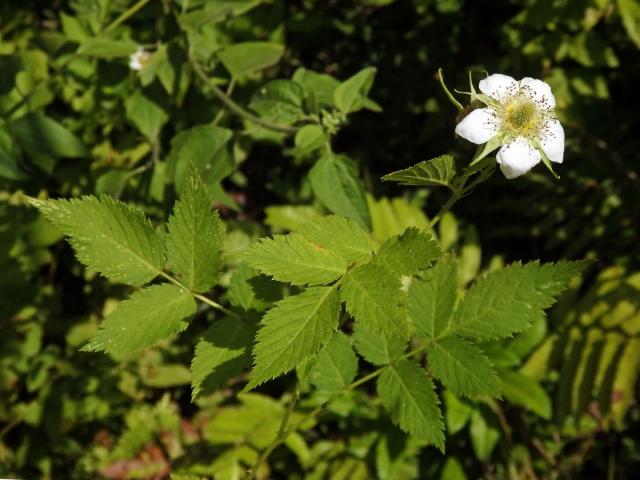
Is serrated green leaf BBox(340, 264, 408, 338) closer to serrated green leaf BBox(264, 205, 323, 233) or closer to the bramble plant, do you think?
the bramble plant

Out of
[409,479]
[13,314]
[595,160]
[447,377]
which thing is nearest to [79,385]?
[13,314]

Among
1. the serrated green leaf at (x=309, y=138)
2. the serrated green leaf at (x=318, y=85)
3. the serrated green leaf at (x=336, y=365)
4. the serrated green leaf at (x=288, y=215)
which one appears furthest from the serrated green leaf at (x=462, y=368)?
the serrated green leaf at (x=288, y=215)

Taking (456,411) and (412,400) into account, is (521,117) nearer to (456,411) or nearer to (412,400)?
(412,400)

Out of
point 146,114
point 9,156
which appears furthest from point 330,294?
point 146,114

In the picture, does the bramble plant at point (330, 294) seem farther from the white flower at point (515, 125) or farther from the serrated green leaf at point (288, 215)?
the serrated green leaf at point (288, 215)

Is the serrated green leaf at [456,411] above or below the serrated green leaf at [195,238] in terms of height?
below

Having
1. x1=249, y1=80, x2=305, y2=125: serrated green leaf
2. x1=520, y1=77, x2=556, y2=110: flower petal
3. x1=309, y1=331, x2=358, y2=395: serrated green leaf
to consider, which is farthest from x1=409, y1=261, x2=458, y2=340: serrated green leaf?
x1=249, y1=80, x2=305, y2=125: serrated green leaf

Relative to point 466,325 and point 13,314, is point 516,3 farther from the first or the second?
point 13,314
